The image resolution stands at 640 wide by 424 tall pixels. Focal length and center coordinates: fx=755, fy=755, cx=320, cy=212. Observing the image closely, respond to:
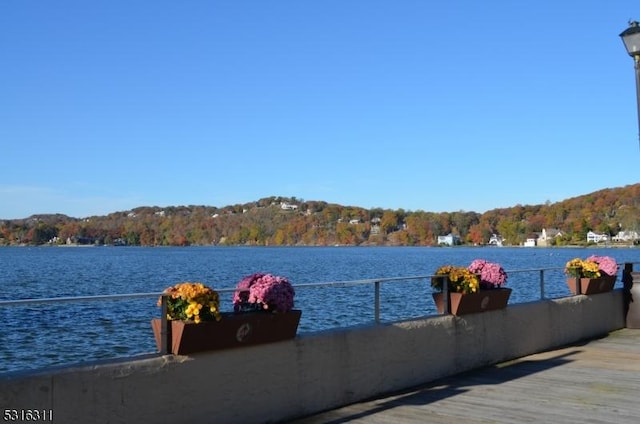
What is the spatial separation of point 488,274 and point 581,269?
13.5 ft

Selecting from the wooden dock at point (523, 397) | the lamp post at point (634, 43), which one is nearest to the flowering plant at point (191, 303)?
the wooden dock at point (523, 397)

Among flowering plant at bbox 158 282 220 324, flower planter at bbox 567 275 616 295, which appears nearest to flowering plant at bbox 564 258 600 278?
flower planter at bbox 567 275 616 295

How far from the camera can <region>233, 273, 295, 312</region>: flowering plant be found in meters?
7.26

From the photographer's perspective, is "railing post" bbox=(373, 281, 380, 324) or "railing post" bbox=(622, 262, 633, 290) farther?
"railing post" bbox=(622, 262, 633, 290)

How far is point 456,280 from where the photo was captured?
33.6 ft

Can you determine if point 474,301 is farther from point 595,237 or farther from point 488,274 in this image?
point 595,237

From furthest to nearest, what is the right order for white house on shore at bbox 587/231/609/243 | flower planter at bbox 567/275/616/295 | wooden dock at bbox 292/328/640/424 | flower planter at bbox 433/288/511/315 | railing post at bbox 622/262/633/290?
white house on shore at bbox 587/231/609/243 → railing post at bbox 622/262/633/290 → flower planter at bbox 567/275/616/295 → flower planter at bbox 433/288/511/315 → wooden dock at bbox 292/328/640/424

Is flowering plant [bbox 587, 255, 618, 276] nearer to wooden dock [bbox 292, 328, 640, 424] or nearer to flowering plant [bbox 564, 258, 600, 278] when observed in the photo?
flowering plant [bbox 564, 258, 600, 278]

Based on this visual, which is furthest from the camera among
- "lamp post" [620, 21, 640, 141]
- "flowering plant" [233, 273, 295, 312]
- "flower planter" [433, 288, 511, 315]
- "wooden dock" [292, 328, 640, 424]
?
"lamp post" [620, 21, 640, 141]

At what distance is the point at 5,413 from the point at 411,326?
17.3ft

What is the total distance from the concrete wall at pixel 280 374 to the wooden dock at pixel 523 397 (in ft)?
0.69

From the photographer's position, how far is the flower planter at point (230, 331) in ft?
21.4

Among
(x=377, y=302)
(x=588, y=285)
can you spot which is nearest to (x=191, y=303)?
(x=377, y=302)

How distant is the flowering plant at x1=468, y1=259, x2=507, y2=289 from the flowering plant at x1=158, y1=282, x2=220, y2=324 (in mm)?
5258
